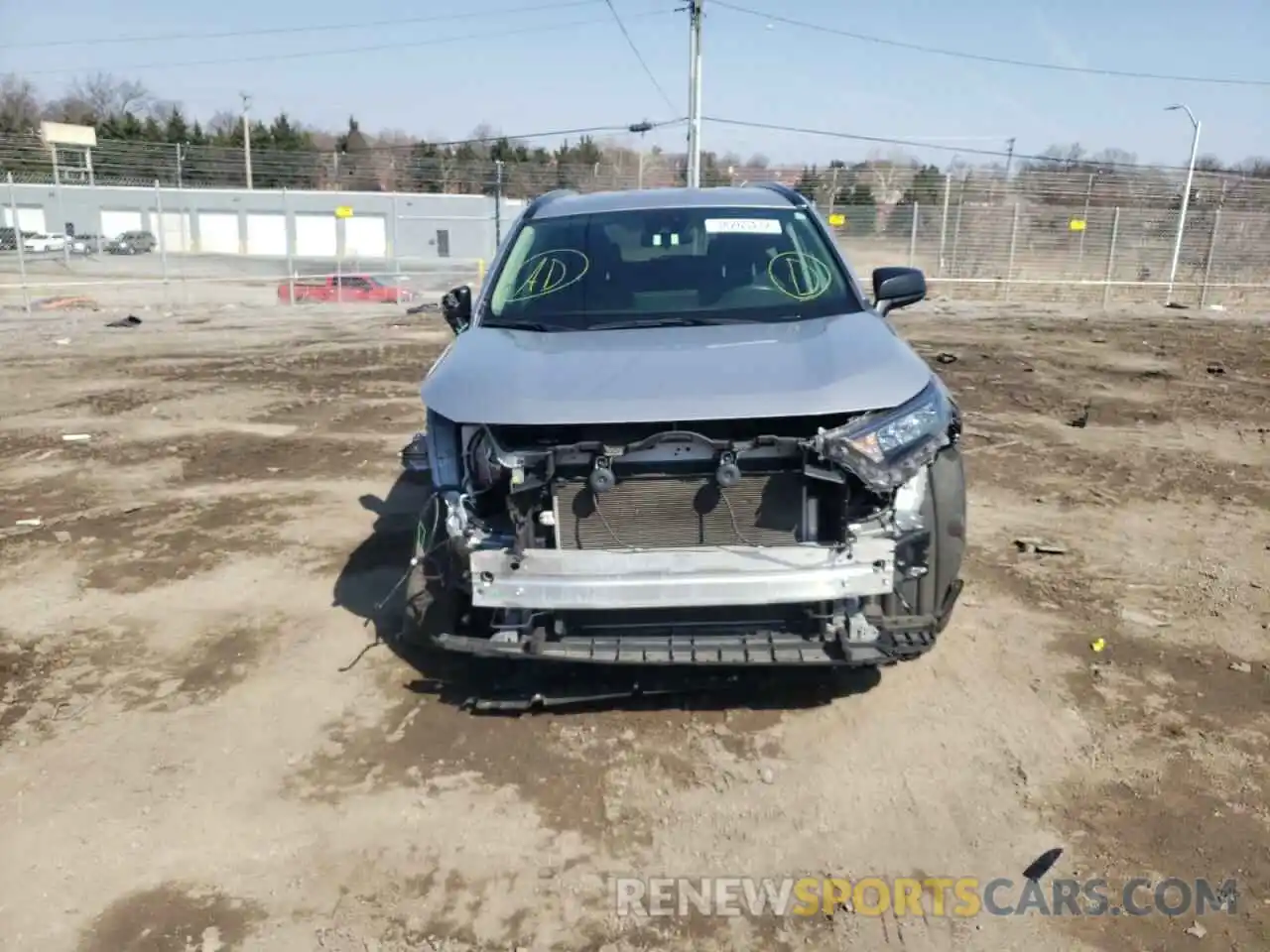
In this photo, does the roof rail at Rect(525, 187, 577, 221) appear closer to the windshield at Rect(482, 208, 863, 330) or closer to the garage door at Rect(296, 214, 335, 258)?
the windshield at Rect(482, 208, 863, 330)

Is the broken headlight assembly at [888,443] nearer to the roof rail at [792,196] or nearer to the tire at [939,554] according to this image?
the tire at [939,554]

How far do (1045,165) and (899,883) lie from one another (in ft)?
126

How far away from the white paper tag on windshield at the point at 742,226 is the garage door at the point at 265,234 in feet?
140

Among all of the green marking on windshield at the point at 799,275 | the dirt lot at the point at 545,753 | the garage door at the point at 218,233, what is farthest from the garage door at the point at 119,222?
the green marking on windshield at the point at 799,275

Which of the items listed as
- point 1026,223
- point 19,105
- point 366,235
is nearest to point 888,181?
point 1026,223

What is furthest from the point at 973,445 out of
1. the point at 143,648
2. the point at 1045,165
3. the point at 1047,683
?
the point at 1045,165

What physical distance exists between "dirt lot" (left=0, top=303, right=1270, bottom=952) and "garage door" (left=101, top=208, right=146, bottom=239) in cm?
4370

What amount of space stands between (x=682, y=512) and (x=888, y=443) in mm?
732

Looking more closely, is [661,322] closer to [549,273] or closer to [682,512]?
[549,273]

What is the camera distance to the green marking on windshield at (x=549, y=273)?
4523 millimetres

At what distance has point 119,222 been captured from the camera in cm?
4459

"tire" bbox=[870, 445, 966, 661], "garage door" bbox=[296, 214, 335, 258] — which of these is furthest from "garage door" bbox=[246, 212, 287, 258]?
"tire" bbox=[870, 445, 966, 661]

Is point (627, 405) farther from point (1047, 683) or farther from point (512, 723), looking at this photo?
point (1047, 683)

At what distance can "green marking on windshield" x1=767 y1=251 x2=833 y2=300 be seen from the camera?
443 cm
